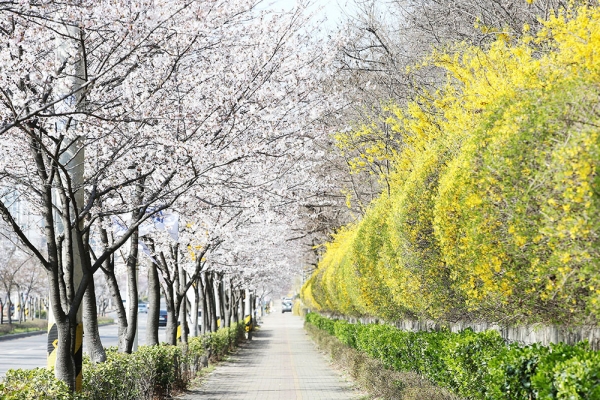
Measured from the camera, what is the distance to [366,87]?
1642cm

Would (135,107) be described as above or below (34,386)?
above

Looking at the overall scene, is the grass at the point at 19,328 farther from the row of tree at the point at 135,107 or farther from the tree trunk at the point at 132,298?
the row of tree at the point at 135,107

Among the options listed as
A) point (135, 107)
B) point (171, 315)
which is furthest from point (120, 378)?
point (171, 315)

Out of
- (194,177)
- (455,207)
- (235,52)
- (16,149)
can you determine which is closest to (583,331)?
(455,207)

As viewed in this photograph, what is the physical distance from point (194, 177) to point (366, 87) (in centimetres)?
754

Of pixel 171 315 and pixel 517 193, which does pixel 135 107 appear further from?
pixel 171 315

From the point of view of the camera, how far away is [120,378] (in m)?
11.2

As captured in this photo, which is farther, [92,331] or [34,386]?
[92,331]

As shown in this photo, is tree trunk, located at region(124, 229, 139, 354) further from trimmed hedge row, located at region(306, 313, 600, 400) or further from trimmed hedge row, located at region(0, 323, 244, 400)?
trimmed hedge row, located at region(306, 313, 600, 400)

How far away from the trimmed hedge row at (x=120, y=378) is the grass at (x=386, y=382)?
390 centimetres

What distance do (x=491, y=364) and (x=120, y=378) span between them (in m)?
5.82

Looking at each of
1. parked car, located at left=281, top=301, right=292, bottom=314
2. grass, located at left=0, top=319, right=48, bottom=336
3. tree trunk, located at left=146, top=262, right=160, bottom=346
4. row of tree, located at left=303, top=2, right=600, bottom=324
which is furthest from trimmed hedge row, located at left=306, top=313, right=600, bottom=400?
parked car, located at left=281, top=301, right=292, bottom=314

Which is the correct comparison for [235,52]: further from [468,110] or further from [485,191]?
[485,191]

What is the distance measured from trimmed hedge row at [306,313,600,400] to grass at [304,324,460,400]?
218mm
